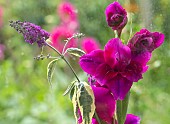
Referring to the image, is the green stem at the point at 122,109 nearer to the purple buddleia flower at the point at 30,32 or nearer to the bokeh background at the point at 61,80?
the purple buddleia flower at the point at 30,32

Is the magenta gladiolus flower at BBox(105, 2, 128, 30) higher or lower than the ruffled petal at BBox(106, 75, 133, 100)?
higher

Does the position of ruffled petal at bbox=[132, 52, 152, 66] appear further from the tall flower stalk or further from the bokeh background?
the bokeh background

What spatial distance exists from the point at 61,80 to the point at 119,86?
1131 mm

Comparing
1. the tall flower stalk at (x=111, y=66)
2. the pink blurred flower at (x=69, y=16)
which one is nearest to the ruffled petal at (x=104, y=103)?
the tall flower stalk at (x=111, y=66)

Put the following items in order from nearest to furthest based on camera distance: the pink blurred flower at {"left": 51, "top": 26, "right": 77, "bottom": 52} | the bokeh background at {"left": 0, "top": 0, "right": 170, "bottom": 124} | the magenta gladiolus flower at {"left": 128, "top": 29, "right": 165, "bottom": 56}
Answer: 1. the magenta gladiolus flower at {"left": 128, "top": 29, "right": 165, "bottom": 56}
2. the bokeh background at {"left": 0, "top": 0, "right": 170, "bottom": 124}
3. the pink blurred flower at {"left": 51, "top": 26, "right": 77, "bottom": 52}

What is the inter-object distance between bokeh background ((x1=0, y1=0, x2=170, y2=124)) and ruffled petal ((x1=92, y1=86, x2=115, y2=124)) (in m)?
0.36

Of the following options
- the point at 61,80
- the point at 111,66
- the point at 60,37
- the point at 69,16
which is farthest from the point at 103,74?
the point at 61,80

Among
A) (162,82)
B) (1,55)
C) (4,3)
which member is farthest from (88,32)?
(4,3)

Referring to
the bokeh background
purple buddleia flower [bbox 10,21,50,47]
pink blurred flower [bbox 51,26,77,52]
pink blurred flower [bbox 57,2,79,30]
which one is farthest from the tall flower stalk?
pink blurred flower [bbox 57,2,79,30]

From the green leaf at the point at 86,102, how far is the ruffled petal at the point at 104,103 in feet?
0.06

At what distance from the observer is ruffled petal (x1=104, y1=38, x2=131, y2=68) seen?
0.61 metres

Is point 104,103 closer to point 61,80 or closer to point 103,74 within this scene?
point 103,74

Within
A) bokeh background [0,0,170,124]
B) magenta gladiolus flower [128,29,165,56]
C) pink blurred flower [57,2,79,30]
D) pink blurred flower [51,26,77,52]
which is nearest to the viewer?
magenta gladiolus flower [128,29,165,56]

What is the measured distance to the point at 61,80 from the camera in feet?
5.70
